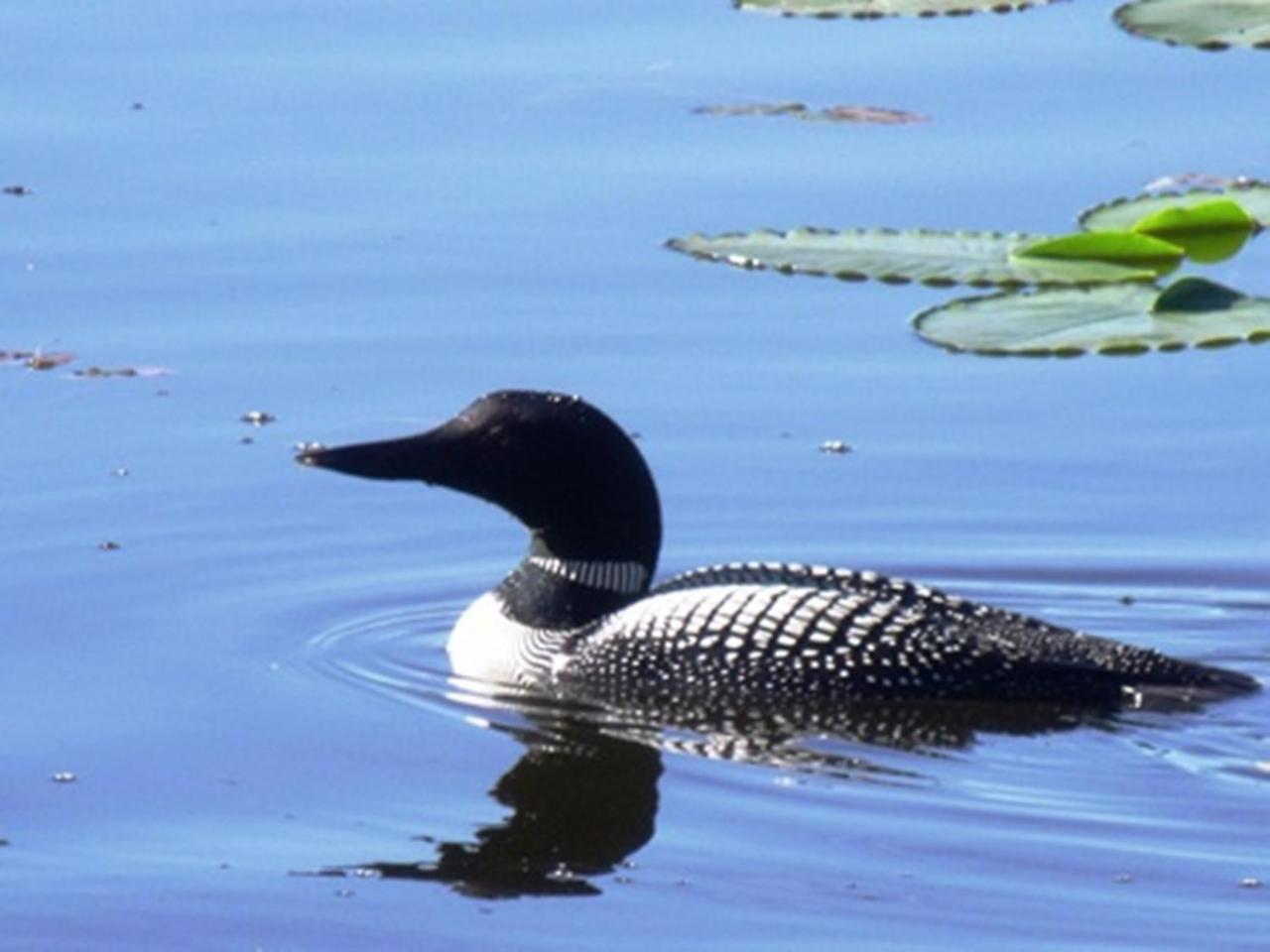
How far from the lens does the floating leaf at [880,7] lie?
1032 cm

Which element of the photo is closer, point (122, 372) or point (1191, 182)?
point (122, 372)

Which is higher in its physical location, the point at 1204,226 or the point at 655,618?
the point at 1204,226

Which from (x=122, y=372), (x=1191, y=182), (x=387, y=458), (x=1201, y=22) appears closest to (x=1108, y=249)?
(x=1191, y=182)

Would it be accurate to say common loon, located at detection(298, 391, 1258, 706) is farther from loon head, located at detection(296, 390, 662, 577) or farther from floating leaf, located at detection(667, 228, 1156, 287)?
floating leaf, located at detection(667, 228, 1156, 287)

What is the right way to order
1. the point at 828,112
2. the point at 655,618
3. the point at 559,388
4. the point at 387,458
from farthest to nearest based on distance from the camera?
the point at 828,112 < the point at 559,388 < the point at 387,458 < the point at 655,618

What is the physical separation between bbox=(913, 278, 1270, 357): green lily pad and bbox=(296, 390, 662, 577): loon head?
1012mm

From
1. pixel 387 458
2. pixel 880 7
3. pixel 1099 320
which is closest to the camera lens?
pixel 387 458

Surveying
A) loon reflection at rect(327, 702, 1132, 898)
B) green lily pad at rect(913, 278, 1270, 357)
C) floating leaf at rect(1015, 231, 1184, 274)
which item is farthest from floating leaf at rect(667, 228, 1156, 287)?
loon reflection at rect(327, 702, 1132, 898)

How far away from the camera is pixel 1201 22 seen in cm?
1008

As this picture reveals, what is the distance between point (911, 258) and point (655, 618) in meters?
1.80

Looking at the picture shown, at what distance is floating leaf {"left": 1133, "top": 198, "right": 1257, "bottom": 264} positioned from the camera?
9.28 meters

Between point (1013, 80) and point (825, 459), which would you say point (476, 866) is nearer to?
point (825, 459)

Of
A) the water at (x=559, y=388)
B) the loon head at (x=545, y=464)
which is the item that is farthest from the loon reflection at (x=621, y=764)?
the loon head at (x=545, y=464)

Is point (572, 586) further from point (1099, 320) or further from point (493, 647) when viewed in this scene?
point (1099, 320)
